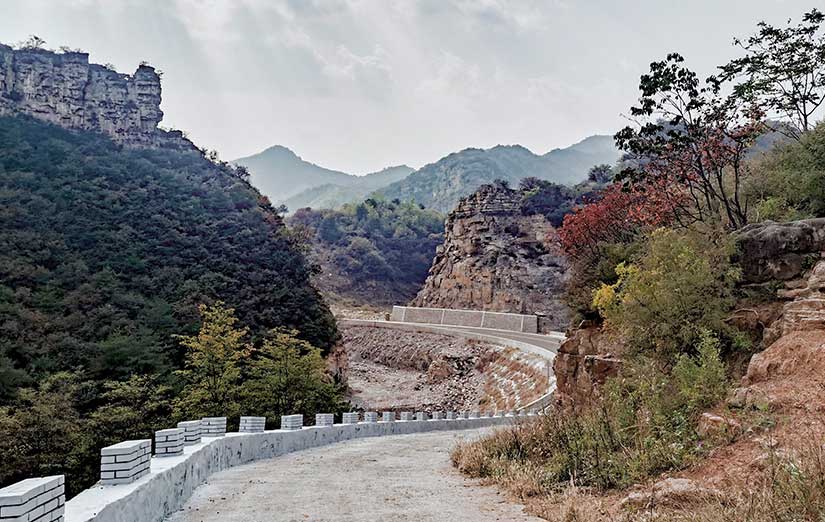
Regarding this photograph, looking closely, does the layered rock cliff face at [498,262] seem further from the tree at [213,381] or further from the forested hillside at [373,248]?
the tree at [213,381]

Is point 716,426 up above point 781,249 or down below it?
below

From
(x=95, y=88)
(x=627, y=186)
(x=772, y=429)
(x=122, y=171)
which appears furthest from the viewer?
(x=95, y=88)

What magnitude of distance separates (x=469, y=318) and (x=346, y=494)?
57.0 metres

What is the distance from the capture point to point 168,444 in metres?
8.49

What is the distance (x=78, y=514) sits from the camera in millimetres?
4852

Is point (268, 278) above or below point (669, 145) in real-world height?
below

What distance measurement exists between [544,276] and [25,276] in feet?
162

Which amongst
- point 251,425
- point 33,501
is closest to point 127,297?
point 251,425

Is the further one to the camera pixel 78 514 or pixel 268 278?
pixel 268 278

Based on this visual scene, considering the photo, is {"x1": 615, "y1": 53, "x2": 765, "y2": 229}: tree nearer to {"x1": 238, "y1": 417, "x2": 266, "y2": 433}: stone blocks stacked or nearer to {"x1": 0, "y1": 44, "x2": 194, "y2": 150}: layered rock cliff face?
{"x1": 238, "y1": 417, "x2": 266, "y2": 433}: stone blocks stacked

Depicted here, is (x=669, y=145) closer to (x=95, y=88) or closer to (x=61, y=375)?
(x=61, y=375)

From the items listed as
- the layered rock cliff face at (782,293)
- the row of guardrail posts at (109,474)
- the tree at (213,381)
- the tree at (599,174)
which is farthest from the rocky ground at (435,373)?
the tree at (599,174)

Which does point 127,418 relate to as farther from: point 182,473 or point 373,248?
point 373,248

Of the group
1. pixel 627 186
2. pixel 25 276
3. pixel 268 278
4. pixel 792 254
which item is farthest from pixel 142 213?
pixel 792 254
